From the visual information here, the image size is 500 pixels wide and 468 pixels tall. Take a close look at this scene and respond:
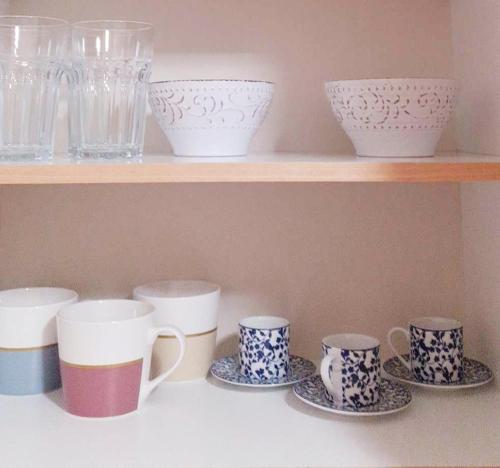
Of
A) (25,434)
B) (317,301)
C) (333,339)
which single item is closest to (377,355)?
A: (333,339)

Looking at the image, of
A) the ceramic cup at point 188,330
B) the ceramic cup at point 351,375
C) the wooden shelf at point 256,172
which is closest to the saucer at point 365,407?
the ceramic cup at point 351,375

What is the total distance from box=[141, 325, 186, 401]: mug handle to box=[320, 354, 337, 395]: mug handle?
0.59 feet

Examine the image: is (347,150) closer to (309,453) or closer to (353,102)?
(353,102)

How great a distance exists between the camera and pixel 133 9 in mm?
1026

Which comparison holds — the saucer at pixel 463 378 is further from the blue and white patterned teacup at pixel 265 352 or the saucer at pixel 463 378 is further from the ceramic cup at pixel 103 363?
the ceramic cup at pixel 103 363

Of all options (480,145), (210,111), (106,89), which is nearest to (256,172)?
(210,111)

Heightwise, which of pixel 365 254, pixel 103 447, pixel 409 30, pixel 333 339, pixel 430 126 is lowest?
pixel 103 447

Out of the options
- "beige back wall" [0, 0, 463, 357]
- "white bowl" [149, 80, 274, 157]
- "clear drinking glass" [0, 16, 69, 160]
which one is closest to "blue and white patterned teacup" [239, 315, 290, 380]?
"beige back wall" [0, 0, 463, 357]

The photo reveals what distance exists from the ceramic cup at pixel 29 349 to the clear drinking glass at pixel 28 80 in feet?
0.68

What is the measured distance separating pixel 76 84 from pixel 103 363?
34 centimetres

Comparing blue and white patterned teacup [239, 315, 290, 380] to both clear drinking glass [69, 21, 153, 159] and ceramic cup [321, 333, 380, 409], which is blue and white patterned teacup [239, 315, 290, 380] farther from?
clear drinking glass [69, 21, 153, 159]

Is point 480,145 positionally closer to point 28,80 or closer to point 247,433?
point 247,433

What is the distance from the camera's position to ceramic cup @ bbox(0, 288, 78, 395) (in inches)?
35.9

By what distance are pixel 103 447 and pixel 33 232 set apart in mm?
395
